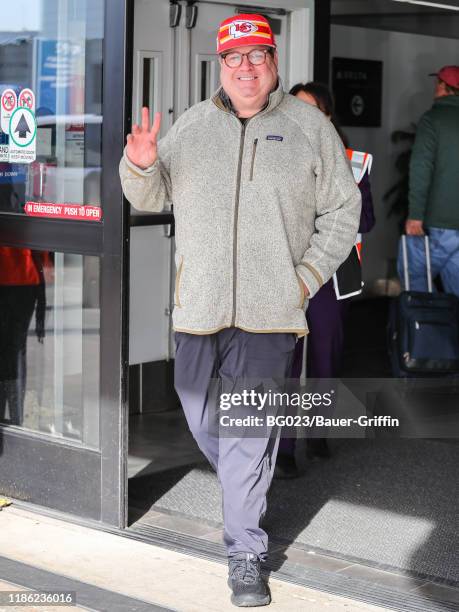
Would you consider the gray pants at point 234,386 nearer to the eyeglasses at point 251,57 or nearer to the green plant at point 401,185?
the eyeglasses at point 251,57

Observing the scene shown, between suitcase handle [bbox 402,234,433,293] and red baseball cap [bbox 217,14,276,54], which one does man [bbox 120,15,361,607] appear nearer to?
red baseball cap [bbox 217,14,276,54]

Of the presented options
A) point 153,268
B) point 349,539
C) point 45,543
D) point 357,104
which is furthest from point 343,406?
point 357,104

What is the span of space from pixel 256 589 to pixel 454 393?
315 cm

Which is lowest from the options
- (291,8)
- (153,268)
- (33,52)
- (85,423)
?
(85,423)

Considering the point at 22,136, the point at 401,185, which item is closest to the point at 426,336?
the point at 22,136

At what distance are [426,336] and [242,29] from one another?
2997 millimetres

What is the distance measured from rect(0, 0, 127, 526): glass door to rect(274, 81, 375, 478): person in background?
0.97 meters

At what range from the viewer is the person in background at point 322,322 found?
16.3 feet

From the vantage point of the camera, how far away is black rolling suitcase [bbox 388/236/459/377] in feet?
20.4

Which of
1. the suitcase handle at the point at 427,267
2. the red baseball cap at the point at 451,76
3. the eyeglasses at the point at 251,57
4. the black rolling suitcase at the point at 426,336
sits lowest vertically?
the black rolling suitcase at the point at 426,336

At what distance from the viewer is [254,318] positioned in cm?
362

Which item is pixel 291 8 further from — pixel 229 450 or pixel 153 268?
pixel 229 450

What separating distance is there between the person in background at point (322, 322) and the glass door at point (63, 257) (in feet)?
3.17

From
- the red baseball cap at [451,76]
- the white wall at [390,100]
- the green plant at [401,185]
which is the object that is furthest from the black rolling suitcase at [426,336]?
the green plant at [401,185]
